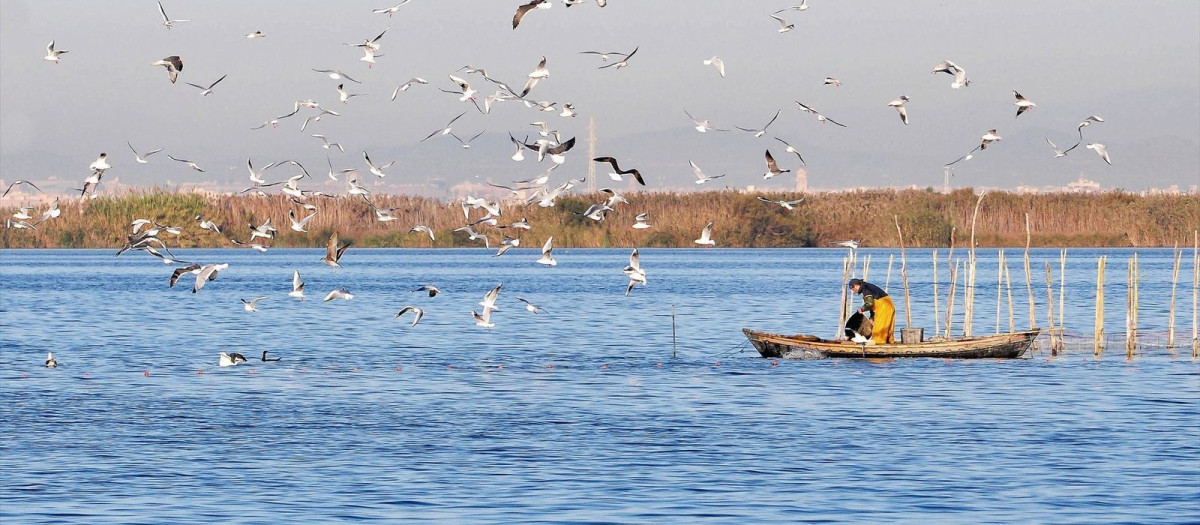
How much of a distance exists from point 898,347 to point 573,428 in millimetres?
10559

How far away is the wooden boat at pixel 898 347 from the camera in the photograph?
109 ft

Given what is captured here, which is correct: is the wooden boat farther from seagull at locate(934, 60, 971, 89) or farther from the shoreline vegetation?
the shoreline vegetation

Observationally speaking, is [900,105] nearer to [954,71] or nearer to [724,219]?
[954,71]

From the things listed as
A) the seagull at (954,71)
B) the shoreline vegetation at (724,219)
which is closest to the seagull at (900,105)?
the seagull at (954,71)

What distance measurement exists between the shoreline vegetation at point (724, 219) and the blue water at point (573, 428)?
46.8 m

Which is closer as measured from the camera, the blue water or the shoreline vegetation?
the blue water

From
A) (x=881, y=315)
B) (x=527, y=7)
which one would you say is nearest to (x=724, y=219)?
(x=881, y=315)

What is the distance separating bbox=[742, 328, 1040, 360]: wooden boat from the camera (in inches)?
1305

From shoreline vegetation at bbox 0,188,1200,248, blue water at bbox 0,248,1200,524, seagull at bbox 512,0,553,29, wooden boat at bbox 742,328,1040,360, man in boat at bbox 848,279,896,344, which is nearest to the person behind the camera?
blue water at bbox 0,248,1200,524

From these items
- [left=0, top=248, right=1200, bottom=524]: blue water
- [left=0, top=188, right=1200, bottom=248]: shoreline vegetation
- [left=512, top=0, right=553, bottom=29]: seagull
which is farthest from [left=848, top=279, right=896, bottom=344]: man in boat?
[left=0, top=188, right=1200, bottom=248]: shoreline vegetation

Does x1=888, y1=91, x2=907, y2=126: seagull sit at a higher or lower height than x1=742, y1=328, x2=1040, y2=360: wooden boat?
higher

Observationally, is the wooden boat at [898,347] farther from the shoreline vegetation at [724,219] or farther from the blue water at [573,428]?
the shoreline vegetation at [724,219]

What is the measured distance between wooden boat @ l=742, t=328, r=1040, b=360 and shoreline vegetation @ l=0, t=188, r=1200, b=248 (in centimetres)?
5794

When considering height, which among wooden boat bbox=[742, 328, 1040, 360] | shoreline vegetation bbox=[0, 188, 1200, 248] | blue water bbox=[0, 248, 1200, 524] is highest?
shoreline vegetation bbox=[0, 188, 1200, 248]
